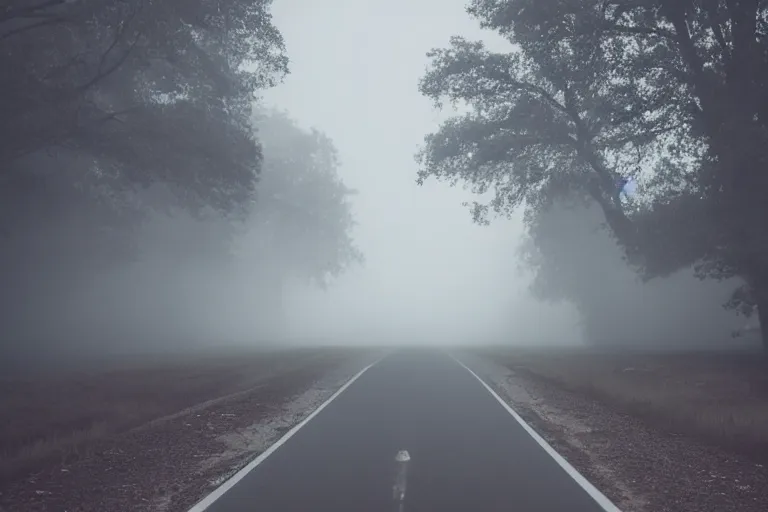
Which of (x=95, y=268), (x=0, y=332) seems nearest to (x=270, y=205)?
(x=95, y=268)

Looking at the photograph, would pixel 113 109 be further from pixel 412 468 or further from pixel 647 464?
pixel 647 464

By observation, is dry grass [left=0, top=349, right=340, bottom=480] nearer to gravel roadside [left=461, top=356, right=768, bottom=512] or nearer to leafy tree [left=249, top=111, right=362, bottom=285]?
gravel roadside [left=461, top=356, right=768, bottom=512]

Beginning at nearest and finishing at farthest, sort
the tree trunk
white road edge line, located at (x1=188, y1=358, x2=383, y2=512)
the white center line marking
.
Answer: white road edge line, located at (x1=188, y1=358, x2=383, y2=512) → the white center line marking → the tree trunk

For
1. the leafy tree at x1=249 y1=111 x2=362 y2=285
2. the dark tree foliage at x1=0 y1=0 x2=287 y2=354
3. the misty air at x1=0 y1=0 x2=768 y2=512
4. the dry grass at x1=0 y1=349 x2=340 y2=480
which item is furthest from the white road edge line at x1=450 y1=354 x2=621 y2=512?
the leafy tree at x1=249 y1=111 x2=362 y2=285

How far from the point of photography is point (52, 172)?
28.5 meters

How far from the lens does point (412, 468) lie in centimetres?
820

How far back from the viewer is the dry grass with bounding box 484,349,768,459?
10.9 m

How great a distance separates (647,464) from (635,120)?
1585 centimetres

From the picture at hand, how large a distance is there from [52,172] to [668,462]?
28.2 m

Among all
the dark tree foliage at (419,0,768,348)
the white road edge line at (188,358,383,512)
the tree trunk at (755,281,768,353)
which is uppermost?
the dark tree foliage at (419,0,768,348)

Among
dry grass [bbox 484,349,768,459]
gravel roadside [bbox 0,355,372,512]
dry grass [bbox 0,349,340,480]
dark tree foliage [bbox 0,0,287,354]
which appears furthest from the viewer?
dark tree foliage [bbox 0,0,287,354]

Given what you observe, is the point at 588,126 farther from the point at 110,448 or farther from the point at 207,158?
the point at 110,448

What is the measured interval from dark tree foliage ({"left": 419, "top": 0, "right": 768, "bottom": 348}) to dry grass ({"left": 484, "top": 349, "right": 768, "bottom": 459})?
300cm

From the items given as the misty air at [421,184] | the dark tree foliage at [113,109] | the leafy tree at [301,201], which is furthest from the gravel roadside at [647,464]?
the leafy tree at [301,201]
